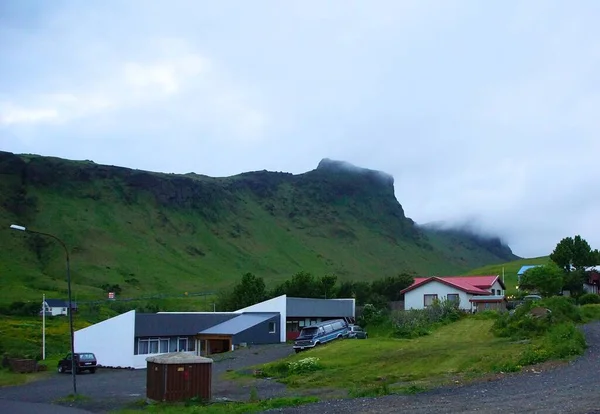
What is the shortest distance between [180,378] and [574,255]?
71.9 metres

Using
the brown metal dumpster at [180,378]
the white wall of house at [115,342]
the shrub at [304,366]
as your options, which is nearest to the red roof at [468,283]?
the white wall of house at [115,342]

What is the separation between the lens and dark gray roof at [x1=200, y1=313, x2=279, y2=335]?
198ft

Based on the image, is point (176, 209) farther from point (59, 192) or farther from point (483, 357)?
point (483, 357)

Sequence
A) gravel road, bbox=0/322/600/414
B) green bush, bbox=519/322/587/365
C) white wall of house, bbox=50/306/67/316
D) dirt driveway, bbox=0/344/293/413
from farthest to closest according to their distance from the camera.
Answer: white wall of house, bbox=50/306/67/316
dirt driveway, bbox=0/344/293/413
green bush, bbox=519/322/587/365
gravel road, bbox=0/322/600/414

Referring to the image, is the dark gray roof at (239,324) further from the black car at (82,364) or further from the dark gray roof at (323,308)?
the black car at (82,364)

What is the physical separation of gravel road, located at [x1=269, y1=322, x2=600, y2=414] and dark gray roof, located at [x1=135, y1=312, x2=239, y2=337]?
38172mm

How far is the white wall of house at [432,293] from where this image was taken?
6419cm

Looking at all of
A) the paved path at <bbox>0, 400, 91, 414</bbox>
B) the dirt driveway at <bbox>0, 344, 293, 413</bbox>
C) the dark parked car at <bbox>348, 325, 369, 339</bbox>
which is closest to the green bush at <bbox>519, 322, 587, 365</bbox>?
the dirt driveway at <bbox>0, 344, 293, 413</bbox>

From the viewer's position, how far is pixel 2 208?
144500 mm

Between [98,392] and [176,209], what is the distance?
14854cm

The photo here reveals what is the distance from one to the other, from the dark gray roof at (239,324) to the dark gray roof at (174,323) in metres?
0.97

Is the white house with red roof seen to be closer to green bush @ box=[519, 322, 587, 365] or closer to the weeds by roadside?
green bush @ box=[519, 322, 587, 365]

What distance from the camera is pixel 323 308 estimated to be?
6950cm

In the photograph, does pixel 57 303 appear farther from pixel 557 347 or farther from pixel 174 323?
pixel 557 347
